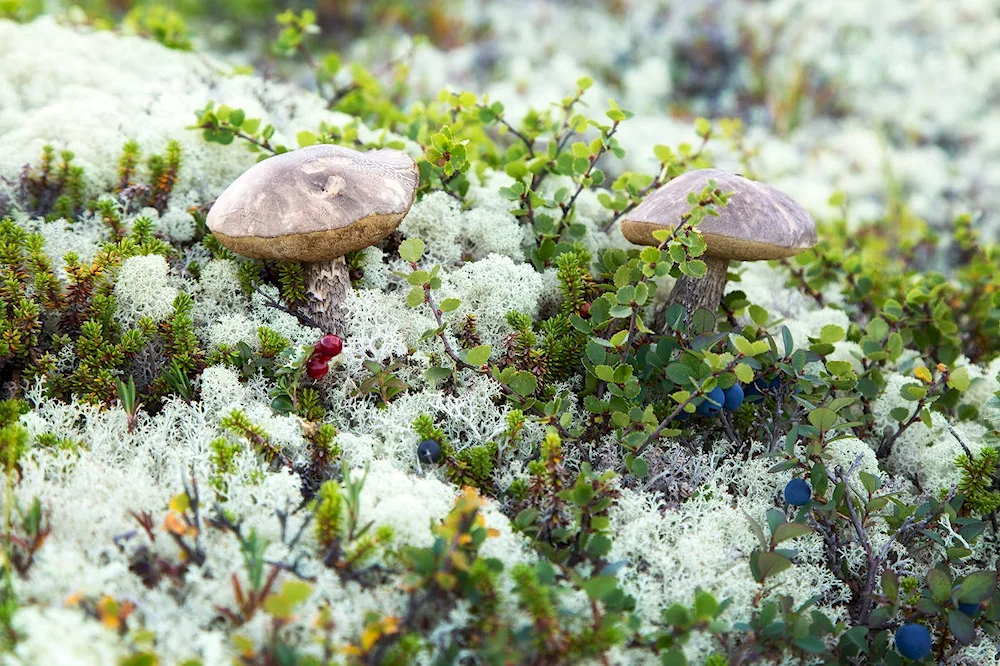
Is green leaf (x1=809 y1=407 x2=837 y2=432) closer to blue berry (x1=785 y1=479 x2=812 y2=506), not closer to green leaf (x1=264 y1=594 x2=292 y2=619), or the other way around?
blue berry (x1=785 y1=479 x2=812 y2=506)

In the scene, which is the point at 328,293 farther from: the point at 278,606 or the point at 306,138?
the point at 278,606

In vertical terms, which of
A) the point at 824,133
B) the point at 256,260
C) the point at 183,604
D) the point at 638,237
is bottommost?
A: the point at 824,133

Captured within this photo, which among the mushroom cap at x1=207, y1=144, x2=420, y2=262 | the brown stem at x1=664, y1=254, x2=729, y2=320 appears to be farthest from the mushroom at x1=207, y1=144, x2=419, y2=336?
the brown stem at x1=664, y1=254, x2=729, y2=320

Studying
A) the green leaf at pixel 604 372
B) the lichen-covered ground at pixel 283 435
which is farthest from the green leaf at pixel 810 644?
the green leaf at pixel 604 372

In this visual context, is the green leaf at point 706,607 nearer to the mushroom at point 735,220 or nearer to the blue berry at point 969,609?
the blue berry at point 969,609

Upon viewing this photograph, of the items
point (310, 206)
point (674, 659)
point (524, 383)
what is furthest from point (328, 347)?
point (674, 659)

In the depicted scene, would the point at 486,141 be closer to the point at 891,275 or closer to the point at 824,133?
the point at 891,275

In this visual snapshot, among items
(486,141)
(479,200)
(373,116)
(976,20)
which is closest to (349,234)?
(479,200)
